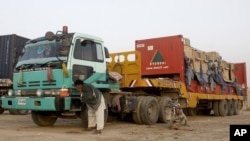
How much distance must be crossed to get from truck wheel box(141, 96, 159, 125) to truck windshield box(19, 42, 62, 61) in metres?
3.50

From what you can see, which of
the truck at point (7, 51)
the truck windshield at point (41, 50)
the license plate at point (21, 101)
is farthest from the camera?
the truck at point (7, 51)

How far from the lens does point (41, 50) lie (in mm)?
9539

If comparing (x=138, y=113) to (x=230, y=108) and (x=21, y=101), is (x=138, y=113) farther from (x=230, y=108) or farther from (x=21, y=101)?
(x=230, y=108)

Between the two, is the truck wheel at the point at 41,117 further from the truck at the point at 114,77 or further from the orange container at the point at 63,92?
the orange container at the point at 63,92

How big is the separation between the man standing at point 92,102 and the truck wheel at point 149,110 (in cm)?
252

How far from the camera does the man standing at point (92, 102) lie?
8.73 metres

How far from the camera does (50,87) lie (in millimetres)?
8992

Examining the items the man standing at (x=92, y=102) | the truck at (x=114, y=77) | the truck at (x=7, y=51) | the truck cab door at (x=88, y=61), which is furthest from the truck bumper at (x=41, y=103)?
the truck at (x=7, y=51)

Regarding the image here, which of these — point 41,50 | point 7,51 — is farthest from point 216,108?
point 41,50

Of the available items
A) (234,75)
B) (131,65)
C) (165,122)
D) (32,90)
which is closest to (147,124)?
(165,122)

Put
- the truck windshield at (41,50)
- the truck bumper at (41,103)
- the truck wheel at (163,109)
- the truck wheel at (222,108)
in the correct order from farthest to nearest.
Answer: the truck wheel at (222,108) → the truck wheel at (163,109) → the truck windshield at (41,50) → the truck bumper at (41,103)

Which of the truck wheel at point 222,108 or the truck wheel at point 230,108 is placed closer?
the truck wheel at point 222,108

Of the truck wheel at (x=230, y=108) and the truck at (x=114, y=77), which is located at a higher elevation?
the truck at (x=114, y=77)

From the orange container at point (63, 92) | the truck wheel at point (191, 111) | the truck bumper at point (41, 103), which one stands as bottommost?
the truck wheel at point (191, 111)
